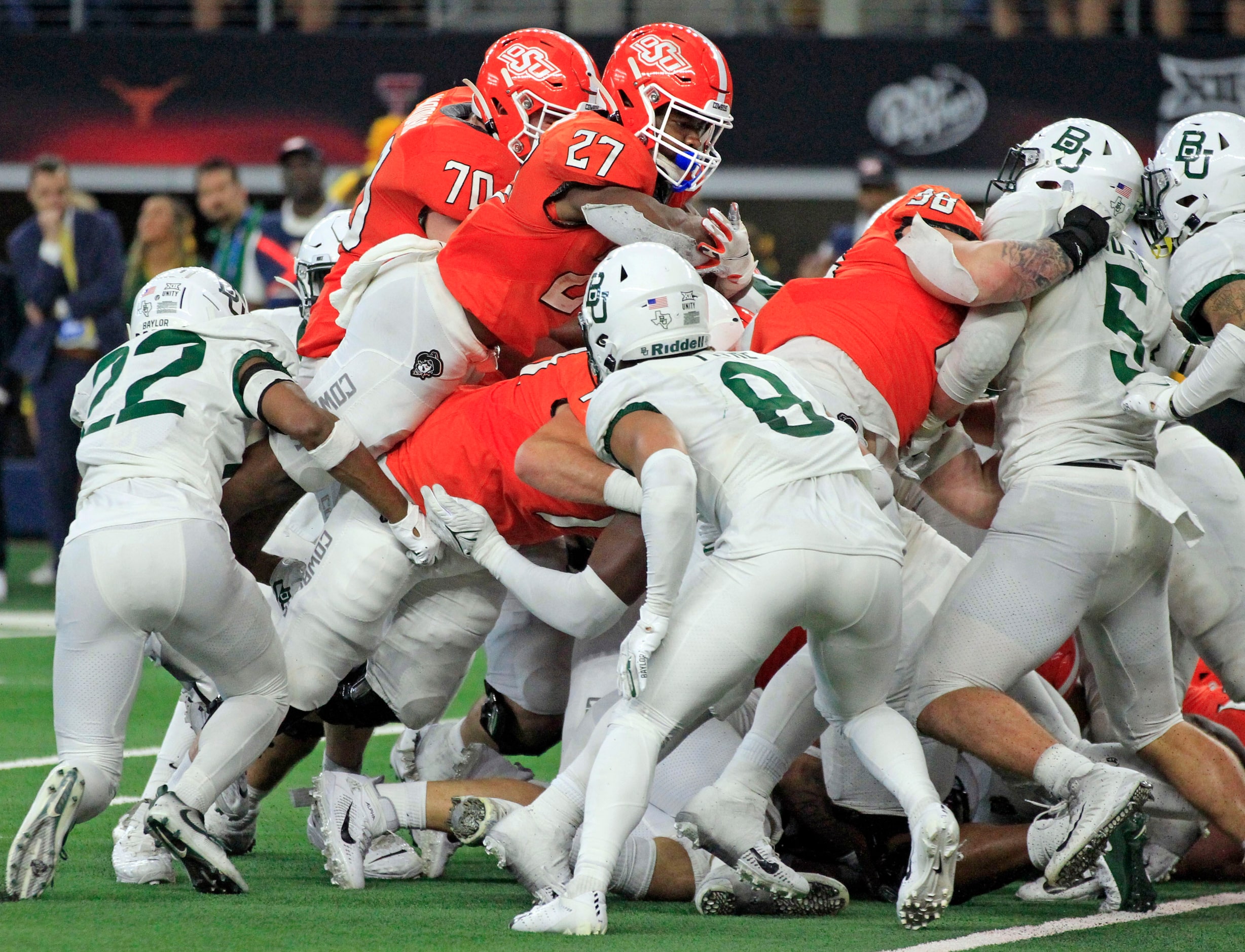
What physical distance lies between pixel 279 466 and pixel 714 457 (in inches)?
57.1

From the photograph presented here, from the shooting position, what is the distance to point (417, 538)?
15.2 feet

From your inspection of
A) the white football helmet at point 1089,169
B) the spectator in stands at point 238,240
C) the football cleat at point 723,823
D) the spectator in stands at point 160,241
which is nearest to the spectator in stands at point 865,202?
the spectator in stands at point 238,240

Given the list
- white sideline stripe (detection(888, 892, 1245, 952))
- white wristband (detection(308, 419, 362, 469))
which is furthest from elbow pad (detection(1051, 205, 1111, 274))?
white wristband (detection(308, 419, 362, 469))

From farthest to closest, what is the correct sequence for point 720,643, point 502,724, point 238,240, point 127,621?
point 238,240
point 502,724
point 127,621
point 720,643

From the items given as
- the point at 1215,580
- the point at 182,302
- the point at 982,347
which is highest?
the point at 982,347

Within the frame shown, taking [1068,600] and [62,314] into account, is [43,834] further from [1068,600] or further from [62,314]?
[62,314]

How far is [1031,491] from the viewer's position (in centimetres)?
441

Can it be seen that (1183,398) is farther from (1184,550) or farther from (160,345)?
(160,345)

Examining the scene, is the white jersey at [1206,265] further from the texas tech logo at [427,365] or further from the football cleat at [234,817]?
the football cleat at [234,817]

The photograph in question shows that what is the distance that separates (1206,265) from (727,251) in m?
1.46

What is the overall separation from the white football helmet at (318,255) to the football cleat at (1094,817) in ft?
9.33

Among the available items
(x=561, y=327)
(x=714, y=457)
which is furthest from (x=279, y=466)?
(x=714, y=457)

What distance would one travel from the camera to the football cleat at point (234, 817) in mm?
4836

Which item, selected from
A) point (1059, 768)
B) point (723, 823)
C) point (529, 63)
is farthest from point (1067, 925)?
point (529, 63)
